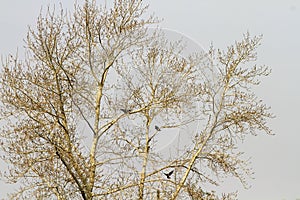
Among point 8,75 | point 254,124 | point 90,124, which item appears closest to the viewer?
point 8,75

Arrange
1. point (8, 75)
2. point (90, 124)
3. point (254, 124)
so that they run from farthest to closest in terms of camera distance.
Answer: point (254, 124) < point (90, 124) < point (8, 75)

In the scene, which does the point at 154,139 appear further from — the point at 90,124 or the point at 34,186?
→ the point at 34,186

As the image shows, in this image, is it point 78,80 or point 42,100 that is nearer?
point 42,100

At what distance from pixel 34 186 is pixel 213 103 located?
2.77 m

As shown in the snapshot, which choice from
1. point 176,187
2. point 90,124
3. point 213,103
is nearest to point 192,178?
point 176,187

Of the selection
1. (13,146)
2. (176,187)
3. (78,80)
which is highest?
(78,80)

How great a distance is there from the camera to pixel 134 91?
7109 mm

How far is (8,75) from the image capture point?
582 centimetres

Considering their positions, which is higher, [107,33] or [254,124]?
[107,33]

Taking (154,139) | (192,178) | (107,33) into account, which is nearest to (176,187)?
(192,178)

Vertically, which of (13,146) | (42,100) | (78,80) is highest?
(78,80)

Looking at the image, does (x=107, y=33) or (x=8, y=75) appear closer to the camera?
(x=8, y=75)

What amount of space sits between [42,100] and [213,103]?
2.49 metres

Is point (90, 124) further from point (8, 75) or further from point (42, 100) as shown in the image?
point (8, 75)
